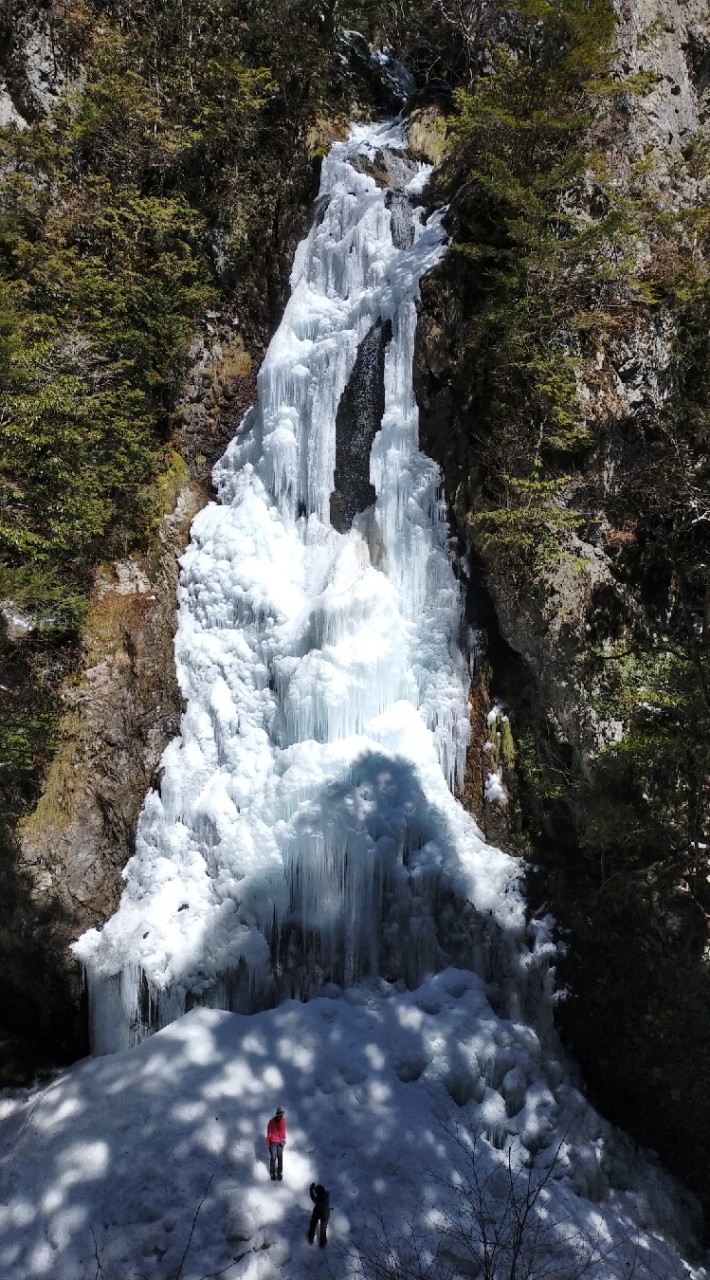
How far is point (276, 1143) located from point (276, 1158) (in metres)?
0.18

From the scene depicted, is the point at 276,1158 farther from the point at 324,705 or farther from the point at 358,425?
the point at 358,425

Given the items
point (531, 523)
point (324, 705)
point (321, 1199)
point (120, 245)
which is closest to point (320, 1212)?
point (321, 1199)

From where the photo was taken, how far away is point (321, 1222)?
4.87 meters

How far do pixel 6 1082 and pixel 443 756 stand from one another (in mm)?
6165

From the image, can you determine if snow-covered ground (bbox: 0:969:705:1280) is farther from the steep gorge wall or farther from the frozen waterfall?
the steep gorge wall

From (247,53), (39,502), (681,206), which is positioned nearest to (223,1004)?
(39,502)

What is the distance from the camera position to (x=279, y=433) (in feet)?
30.3

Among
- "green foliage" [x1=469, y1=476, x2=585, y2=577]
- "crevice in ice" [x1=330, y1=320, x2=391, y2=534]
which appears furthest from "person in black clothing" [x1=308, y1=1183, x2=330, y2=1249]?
"crevice in ice" [x1=330, y1=320, x2=391, y2=534]

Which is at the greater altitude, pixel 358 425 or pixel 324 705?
pixel 358 425

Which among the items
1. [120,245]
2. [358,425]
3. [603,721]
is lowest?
[603,721]

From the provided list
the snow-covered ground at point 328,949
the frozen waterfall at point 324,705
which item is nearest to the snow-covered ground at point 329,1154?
the snow-covered ground at point 328,949

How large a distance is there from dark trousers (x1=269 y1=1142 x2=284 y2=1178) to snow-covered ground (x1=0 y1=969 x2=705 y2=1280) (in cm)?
10

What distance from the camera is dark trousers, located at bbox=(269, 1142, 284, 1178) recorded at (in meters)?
5.23

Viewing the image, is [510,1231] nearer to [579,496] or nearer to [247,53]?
[579,496]
